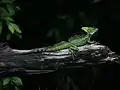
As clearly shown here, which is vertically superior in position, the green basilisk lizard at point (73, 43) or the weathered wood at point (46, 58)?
the green basilisk lizard at point (73, 43)

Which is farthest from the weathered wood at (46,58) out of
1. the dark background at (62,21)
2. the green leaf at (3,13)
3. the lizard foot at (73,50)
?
the dark background at (62,21)

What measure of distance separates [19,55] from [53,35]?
990 millimetres

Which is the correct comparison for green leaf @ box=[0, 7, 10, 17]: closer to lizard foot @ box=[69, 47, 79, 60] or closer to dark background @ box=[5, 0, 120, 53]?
dark background @ box=[5, 0, 120, 53]

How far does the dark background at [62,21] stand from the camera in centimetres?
335

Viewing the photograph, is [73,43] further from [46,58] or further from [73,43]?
[46,58]

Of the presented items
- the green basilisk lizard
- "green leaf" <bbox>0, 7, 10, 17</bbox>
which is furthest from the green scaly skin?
"green leaf" <bbox>0, 7, 10, 17</bbox>

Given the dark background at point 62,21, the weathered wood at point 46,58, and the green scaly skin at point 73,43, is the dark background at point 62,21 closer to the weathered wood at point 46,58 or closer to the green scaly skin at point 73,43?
the green scaly skin at point 73,43

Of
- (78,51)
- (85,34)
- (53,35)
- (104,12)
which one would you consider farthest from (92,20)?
(78,51)

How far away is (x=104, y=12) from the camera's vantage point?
11.0ft

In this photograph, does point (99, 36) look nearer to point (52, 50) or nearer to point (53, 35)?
point (53, 35)

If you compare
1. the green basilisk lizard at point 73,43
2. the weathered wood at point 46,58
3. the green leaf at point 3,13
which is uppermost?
the green leaf at point 3,13

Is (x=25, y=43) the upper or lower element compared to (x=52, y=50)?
upper

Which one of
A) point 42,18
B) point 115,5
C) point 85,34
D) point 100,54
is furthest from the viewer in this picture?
point 42,18

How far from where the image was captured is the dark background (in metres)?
Result: 3.35
